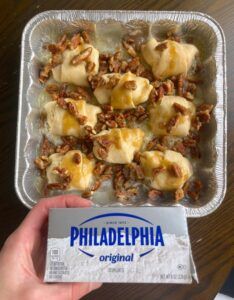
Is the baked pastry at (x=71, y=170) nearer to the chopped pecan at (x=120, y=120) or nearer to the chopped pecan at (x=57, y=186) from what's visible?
the chopped pecan at (x=57, y=186)

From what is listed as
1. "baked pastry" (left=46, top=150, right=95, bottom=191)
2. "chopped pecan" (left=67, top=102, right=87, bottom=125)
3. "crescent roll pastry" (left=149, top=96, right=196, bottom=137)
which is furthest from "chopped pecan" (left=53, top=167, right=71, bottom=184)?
"crescent roll pastry" (left=149, top=96, right=196, bottom=137)

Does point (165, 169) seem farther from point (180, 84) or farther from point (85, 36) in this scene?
point (85, 36)

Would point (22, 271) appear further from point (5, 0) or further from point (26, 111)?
point (5, 0)

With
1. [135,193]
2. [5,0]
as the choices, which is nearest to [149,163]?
[135,193]

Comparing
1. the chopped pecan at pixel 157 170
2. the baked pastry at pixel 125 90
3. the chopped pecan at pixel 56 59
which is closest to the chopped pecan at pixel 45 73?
the chopped pecan at pixel 56 59

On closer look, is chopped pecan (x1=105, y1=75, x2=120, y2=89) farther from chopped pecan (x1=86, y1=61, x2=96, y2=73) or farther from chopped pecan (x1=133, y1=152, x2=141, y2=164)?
chopped pecan (x1=133, y1=152, x2=141, y2=164)
